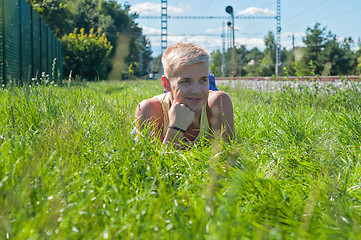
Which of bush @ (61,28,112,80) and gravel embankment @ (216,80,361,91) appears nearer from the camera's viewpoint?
gravel embankment @ (216,80,361,91)

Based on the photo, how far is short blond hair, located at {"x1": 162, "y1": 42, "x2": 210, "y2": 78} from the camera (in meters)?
2.65

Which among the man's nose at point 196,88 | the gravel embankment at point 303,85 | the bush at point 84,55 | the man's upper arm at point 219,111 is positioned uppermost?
the bush at point 84,55

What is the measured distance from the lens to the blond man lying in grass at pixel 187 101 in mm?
2623

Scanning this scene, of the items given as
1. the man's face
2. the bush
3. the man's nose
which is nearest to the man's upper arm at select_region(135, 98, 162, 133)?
the man's face

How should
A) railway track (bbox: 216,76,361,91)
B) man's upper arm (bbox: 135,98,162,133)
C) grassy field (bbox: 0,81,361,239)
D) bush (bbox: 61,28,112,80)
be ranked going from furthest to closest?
bush (bbox: 61,28,112,80) < railway track (bbox: 216,76,361,91) < man's upper arm (bbox: 135,98,162,133) < grassy field (bbox: 0,81,361,239)

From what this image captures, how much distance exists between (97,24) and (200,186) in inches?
1746

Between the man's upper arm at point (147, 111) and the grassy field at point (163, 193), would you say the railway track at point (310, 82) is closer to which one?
the man's upper arm at point (147, 111)

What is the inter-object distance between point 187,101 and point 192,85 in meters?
0.12

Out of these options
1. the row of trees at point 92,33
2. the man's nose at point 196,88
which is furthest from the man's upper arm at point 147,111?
the row of trees at point 92,33

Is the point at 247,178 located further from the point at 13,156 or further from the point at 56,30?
the point at 56,30

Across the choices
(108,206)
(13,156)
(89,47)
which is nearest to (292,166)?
(108,206)

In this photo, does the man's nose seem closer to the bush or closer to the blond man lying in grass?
the blond man lying in grass

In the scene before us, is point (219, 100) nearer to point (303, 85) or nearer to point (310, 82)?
point (303, 85)

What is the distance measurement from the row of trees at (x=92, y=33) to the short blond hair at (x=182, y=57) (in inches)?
262
